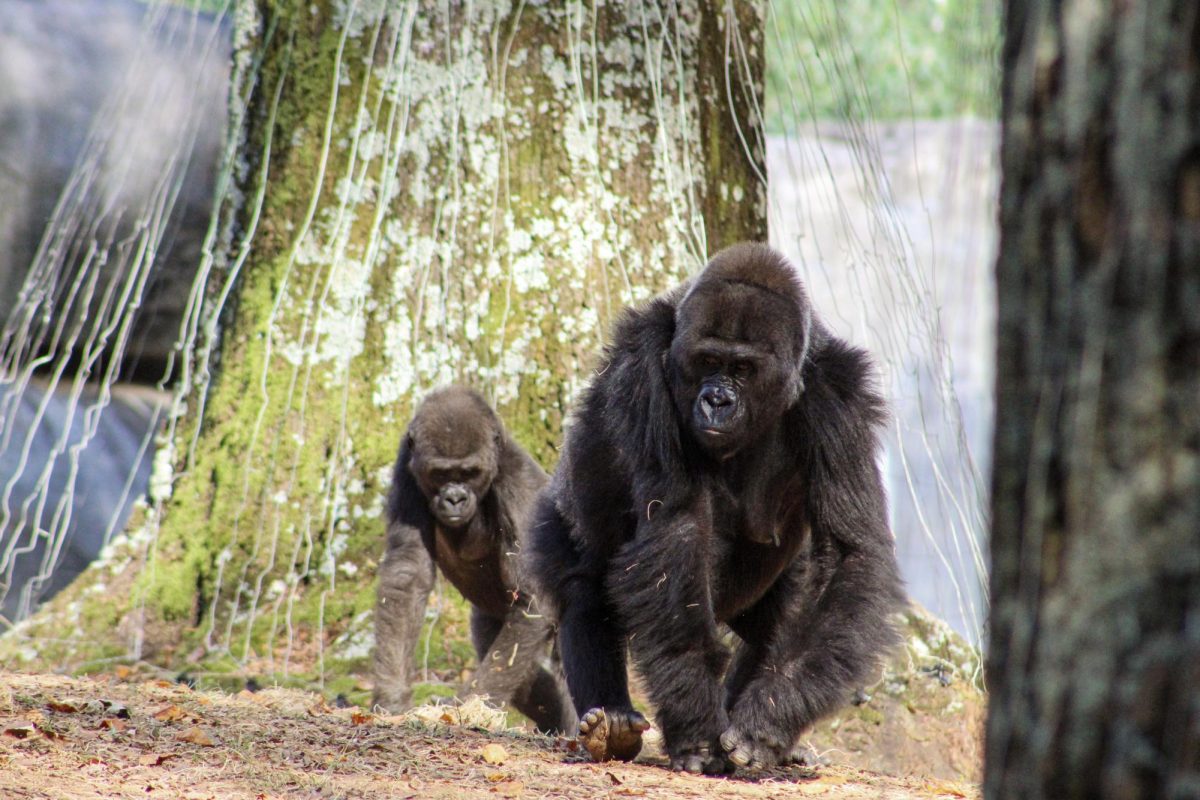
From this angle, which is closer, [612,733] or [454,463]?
[612,733]

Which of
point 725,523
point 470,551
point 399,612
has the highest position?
point 725,523

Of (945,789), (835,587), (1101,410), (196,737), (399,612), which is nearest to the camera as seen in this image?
(1101,410)

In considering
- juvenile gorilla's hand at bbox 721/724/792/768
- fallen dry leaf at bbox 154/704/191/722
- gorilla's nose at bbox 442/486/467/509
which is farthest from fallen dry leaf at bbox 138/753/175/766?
gorilla's nose at bbox 442/486/467/509

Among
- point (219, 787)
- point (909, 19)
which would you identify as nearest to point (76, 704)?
point (219, 787)

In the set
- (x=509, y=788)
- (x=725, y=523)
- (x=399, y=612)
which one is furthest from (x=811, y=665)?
(x=399, y=612)

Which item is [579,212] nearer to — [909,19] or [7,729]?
[7,729]

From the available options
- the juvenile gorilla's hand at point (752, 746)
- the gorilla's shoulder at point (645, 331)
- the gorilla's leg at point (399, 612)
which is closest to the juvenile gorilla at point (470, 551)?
the gorilla's leg at point (399, 612)

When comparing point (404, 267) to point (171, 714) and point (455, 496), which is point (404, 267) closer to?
point (455, 496)

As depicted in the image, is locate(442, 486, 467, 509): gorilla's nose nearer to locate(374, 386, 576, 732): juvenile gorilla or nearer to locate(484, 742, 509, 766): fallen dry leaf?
locate(374, 386, 576, 732): juvenile gorilla

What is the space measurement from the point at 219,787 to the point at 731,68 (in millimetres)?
4054

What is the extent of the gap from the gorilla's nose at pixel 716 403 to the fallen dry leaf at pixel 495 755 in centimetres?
108

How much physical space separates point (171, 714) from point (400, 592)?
71.2 inches

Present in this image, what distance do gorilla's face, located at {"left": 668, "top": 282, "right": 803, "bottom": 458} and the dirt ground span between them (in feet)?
3.26

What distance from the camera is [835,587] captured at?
3713mm
